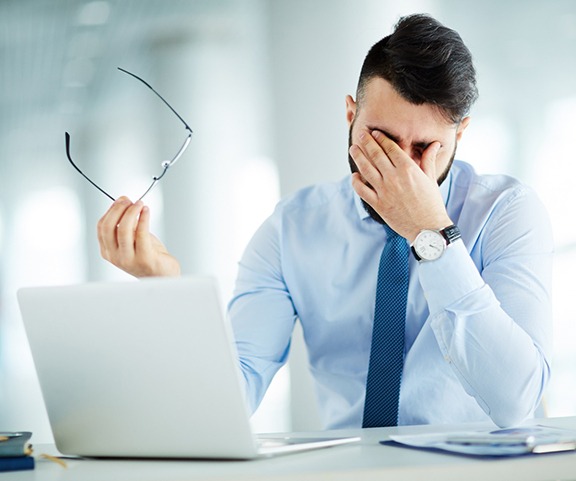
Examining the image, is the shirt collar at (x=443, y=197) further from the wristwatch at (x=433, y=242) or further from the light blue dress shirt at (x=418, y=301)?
the wristwatch at (x=433, y=242)

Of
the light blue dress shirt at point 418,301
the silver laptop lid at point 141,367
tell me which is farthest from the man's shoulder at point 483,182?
the silver laptop lid at point 141,367

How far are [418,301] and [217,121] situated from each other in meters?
3.06

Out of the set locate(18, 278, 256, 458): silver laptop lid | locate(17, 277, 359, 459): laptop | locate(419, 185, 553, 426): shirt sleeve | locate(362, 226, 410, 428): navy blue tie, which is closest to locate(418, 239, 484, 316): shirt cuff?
locate(419, 185, 553, 426): shirt sleeve

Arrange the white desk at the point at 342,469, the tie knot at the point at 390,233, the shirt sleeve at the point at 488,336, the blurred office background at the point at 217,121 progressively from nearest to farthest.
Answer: the white desk at the point at 342,469, the shirt sleeve at the point at 488,336, the tie knot at the point at 390,233, the blurred office background at the point at 217,121

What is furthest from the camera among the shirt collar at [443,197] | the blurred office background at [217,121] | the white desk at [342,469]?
the blurred office background at [217,121]

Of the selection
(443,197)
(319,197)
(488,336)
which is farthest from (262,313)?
(488,336)

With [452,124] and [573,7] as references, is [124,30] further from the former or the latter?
[452,124]

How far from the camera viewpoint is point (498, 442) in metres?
1.04

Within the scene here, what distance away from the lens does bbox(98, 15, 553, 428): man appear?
4.88 feet

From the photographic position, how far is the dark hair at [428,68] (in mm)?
1739

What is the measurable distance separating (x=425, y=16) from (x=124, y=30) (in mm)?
3310

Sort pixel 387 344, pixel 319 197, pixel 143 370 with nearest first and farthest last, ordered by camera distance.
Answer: pixel 143 370, pixel 387 344, pixel 319 197

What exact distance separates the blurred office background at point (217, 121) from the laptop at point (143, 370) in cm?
300

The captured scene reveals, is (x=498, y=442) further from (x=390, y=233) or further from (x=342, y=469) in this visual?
(x=390, y=233)
